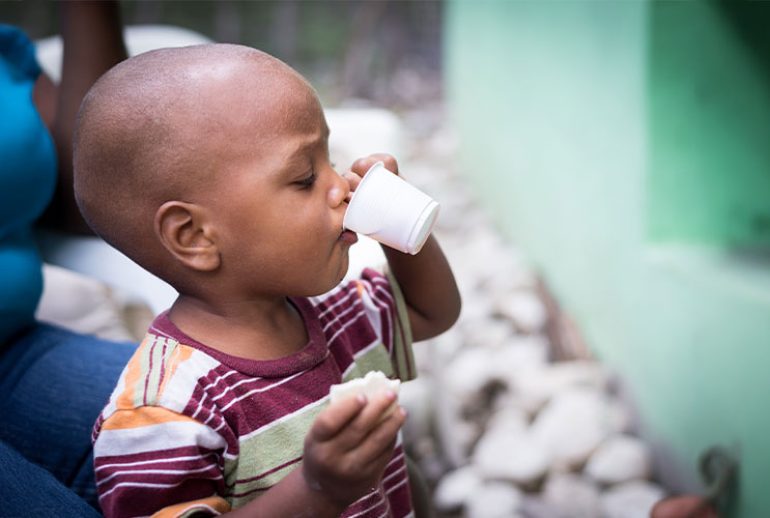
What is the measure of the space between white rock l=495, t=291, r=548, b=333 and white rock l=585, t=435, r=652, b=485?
722mm

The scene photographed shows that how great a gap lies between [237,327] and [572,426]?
1376mm

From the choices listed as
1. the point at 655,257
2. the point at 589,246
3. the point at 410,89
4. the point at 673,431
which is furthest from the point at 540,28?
the point at 410,89

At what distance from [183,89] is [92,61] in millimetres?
587

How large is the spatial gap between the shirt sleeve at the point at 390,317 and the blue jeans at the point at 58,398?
39cm

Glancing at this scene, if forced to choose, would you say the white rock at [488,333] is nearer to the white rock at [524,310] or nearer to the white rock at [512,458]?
the white rock at [524,310]

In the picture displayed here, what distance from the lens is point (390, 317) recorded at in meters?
1.12

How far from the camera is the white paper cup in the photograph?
0.90m

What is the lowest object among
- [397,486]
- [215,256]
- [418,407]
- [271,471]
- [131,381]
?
[418,407]

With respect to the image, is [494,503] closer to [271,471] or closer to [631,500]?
[631,500]

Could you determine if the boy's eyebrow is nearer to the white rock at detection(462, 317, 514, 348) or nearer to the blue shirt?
the blue shirt

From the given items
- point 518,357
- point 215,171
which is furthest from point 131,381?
point 518,357

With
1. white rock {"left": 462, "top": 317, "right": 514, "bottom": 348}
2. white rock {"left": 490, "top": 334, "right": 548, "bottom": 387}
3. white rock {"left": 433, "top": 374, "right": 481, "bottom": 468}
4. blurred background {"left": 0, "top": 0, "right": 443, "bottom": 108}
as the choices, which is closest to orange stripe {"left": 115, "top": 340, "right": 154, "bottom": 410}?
white rock {"left": 433, "top": 374, "right": 481, "bottom": 468}

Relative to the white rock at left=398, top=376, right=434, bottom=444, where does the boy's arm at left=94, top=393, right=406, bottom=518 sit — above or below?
above

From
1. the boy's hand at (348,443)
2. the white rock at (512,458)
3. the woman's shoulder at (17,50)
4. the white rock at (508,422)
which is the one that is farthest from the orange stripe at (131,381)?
the white rock at (508,422)
